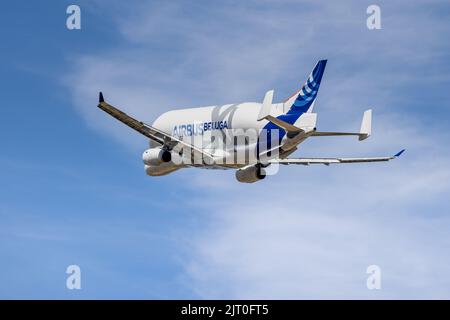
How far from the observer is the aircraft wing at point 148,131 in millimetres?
63281

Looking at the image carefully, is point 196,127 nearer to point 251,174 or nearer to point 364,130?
point 251,174

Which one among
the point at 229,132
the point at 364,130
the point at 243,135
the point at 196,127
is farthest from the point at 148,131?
the point at 364,130

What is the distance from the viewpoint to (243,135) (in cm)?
6656

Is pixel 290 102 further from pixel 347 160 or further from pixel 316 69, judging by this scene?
pixel 347 160

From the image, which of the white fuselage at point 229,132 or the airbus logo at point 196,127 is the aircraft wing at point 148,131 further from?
the airbus logo at point 196,127

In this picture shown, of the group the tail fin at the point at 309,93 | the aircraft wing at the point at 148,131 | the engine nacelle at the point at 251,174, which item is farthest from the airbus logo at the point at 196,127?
the tail fin at the point at 309,93

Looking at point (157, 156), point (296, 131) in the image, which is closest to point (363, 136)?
point (296, 131)

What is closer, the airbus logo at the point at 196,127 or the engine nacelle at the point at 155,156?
the airbus logo at the point at 196,127

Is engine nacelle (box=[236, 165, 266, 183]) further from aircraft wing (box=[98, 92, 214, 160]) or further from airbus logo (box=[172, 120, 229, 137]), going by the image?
airbus logo (box=[172, 120, 229, 137])

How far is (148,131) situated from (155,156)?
3.60 m

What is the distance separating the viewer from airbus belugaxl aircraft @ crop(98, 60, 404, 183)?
64.1m

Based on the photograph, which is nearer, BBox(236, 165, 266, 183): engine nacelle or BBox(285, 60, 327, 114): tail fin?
BBox(285, 60, 327, 114): tail fin

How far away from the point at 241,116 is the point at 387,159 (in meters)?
12.7

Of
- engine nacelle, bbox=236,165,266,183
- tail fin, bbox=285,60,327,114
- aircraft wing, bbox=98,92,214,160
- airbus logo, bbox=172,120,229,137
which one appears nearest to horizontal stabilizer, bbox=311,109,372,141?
tail fin, bbox=285,60,327,114
